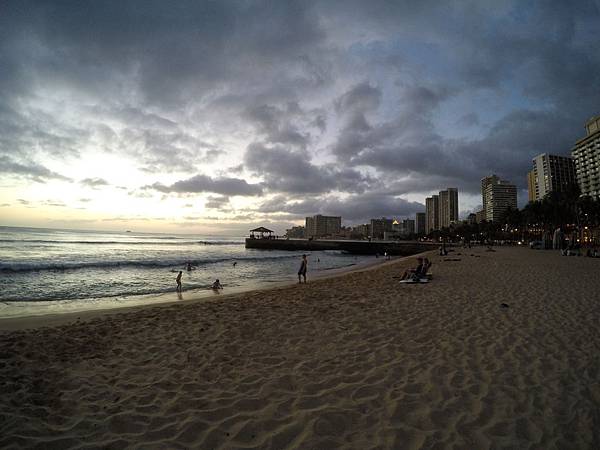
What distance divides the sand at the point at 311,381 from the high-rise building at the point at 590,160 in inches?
5194

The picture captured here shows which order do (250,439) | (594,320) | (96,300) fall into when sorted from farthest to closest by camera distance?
(96,300)
(594,320)
(250,439)

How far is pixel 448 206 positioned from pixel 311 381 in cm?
20770

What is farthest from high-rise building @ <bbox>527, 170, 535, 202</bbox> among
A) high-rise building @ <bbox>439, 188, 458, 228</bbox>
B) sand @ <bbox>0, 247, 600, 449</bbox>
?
sand @ <bbox>0, 247, 600, 449</bbox>

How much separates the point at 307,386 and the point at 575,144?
164m

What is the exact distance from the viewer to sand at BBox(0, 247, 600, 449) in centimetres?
294

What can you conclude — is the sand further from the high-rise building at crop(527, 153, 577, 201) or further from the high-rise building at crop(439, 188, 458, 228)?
the high-rise building at crop(439, 188, 458, 228)

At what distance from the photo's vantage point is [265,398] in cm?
363

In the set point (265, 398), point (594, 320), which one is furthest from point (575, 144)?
point (265, 398)

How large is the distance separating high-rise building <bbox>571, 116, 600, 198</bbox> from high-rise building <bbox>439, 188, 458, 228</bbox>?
7050 cm

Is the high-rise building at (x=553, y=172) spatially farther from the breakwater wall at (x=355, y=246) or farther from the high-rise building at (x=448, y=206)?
the breakwater wall at (x=355, y=246)

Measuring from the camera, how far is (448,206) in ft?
611

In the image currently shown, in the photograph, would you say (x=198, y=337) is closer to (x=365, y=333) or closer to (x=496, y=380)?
(x=365, y=333)

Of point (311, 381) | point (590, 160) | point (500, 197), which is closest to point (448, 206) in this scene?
point (500, 197)

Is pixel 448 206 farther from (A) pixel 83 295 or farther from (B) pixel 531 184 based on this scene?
(A) pixel 83 295
